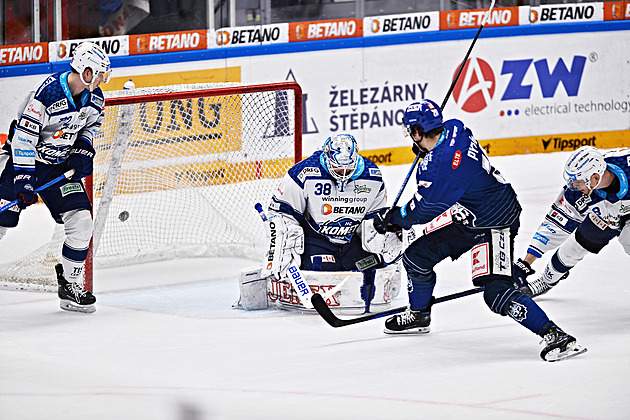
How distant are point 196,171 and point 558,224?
229 centimetres

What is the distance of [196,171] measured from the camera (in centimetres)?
661

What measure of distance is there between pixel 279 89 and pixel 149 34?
2.82 meters

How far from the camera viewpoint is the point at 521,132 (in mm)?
10109

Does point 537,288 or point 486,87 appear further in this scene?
point 486,87

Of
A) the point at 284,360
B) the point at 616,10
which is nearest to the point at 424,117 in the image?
the point at 284,360

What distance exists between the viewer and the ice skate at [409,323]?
15.6 ft

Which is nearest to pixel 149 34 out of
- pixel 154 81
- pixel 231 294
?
pixel 154 81

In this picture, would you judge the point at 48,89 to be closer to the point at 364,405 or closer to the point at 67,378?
the point at 67,378

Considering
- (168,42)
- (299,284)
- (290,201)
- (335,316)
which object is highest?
(168,42)

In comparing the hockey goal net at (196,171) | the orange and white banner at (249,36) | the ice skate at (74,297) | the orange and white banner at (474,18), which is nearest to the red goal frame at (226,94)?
the hockey goal net at (196,171)

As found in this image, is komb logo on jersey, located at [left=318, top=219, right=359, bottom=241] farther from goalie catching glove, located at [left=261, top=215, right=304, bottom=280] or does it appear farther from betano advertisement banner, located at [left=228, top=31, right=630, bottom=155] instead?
betano advertisement banner, located at [left=228, top=31, right=630, bottom=155]

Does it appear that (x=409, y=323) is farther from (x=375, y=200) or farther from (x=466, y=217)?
(x=375, y=200)

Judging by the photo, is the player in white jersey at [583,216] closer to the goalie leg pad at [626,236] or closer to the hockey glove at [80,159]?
the goalie leg pad at [626,236]

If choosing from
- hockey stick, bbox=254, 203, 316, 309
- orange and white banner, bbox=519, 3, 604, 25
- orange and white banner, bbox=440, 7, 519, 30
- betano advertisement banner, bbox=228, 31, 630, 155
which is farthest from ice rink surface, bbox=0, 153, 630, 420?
orange and white banner, bbox=519, 3, 604, 25
